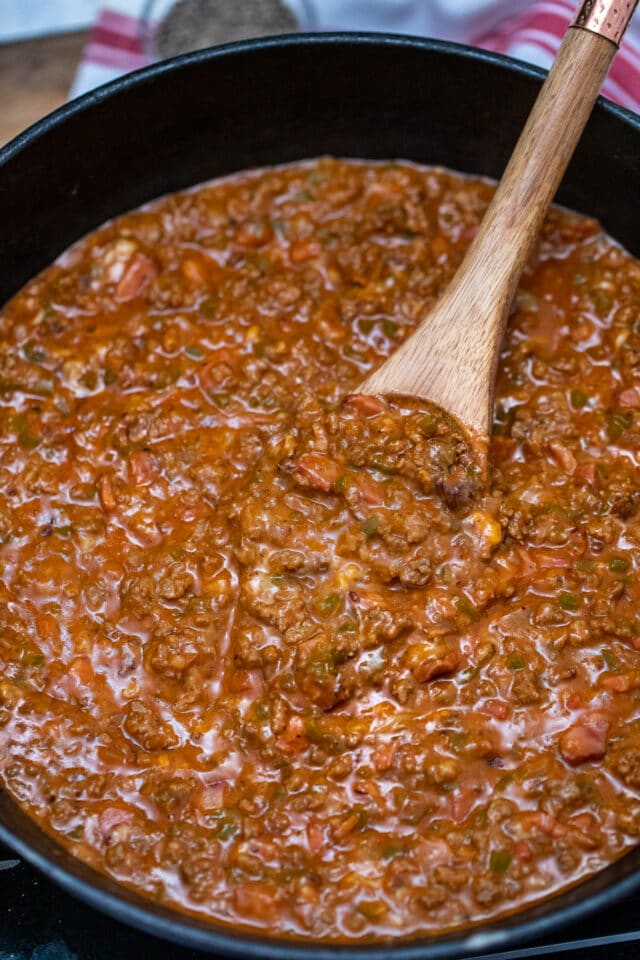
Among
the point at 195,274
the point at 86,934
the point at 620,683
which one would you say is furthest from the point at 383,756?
the point at 195,274

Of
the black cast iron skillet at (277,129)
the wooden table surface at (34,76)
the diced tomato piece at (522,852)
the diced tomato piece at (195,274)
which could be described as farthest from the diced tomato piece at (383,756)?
the wooden table surface at (34,76)

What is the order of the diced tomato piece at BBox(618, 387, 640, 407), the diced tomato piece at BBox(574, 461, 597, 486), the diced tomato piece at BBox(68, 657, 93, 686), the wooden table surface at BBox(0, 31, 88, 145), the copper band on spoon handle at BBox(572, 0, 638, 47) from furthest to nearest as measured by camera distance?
1. the wooden table surface at BBox(0, 31, 88, 145)
2. the diced tomato piece at BBox(618, 387, 640, 407)
3. the diced tomato piece at BBox(574, 461, 597, 486)
4. the copper band on spoon handle at BBox(572, 0, 638, 47)
5. the diced tomato piece at BBox(68, 657, 93, 686)

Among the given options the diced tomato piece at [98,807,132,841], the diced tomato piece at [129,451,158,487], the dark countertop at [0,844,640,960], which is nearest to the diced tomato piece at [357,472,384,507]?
the diced tomato piece at [129,451,158,487]

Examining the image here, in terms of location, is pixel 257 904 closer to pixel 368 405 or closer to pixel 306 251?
pixel 368 405

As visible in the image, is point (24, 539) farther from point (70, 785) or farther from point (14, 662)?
point (70, 785)

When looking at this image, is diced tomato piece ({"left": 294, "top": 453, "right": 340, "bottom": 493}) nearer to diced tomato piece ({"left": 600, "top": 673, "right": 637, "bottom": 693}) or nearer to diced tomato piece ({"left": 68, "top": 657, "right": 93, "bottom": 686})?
diced tomato piece ({"left": 68, "top": 657, "right": 93, "bottom": 686})

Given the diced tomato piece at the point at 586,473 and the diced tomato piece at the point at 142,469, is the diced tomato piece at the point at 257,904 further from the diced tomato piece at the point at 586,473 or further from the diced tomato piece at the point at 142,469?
the diced tomato piece at the point at 586,473
